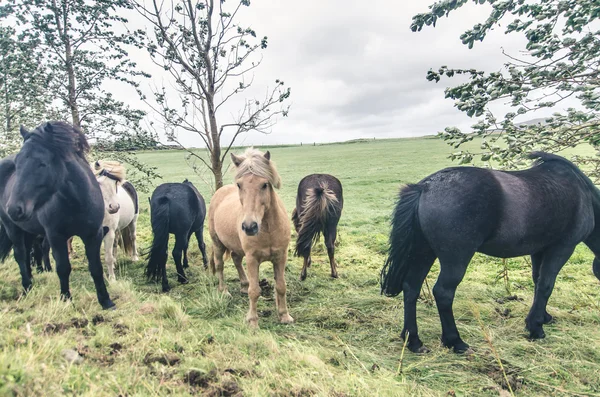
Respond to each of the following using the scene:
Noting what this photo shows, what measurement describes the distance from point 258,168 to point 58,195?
7.75 ft

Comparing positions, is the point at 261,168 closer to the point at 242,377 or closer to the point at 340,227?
the point at 242,377

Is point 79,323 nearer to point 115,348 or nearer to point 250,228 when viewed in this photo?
point 115,348

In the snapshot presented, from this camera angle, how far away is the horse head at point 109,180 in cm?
563

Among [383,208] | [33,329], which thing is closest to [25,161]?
[33,329]

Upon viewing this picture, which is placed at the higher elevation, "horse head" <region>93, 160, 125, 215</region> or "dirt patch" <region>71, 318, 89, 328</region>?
"horse head" <region>93, 160, 125, 215</region>

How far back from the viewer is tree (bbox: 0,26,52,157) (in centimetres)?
895

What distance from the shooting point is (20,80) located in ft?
29.7

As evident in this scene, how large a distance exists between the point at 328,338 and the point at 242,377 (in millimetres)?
1665

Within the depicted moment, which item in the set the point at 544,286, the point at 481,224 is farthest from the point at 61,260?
the point at 544,286

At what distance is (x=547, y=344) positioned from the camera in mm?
3482

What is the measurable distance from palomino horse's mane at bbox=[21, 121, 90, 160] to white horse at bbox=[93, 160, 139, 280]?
167 cm

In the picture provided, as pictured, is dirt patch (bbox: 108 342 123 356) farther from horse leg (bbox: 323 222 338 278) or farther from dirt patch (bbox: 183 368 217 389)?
horse leg (bbox: 323 222 338 278)

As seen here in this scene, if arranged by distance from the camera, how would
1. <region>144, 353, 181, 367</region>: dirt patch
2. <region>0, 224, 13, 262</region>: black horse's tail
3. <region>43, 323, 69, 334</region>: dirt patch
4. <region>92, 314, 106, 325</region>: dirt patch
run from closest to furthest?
<region>144, 353, 181, 367</region>: dirt patch < <region>43, 323, 69, 334</region>: dirt patch < <region>92, 314, 106, 325</region>: dirt patch < <region>0, 224, 13, 262</region>: black horse's tail

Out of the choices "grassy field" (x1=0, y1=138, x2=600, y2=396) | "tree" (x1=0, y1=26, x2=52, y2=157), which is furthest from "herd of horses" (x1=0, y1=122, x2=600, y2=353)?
"tree" (x1=0, y1=26, x2=52, y2=157)
